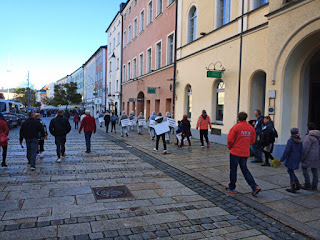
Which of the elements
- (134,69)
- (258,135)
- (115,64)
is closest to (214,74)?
(258,135)

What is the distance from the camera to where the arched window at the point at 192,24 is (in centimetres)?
1747

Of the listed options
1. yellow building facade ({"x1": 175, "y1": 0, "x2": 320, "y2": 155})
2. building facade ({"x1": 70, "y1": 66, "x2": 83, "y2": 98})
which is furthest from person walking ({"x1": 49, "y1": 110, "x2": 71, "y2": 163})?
building facade ({"x1": 70, "y1": 66, "x2": 83, "y2": 98})

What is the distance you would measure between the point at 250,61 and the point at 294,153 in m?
6.65

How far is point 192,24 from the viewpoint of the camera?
18047 mm

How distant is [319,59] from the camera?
10859 millimetres

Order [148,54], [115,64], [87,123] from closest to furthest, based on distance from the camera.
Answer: [87,123], [148,54], [115,64]

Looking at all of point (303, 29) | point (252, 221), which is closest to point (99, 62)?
point (303, 29)

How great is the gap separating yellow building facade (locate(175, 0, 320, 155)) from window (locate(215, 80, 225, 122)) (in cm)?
Answer: 5

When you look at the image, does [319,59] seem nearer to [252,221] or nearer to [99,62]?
[252,221]

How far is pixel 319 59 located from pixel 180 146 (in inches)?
261

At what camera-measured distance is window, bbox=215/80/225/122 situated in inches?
568

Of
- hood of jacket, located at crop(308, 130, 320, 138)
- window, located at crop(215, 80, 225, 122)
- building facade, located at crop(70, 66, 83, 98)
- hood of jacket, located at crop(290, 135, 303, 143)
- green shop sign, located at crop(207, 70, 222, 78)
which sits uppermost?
building facade, located at crop(70, 66, 83, 98)

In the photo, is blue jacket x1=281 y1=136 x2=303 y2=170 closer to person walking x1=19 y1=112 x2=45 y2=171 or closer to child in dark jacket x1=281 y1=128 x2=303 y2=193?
child in dark jacket x1=281 y1=128 x2=303 y2=193

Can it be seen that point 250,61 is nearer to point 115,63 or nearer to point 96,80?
point 115,63
